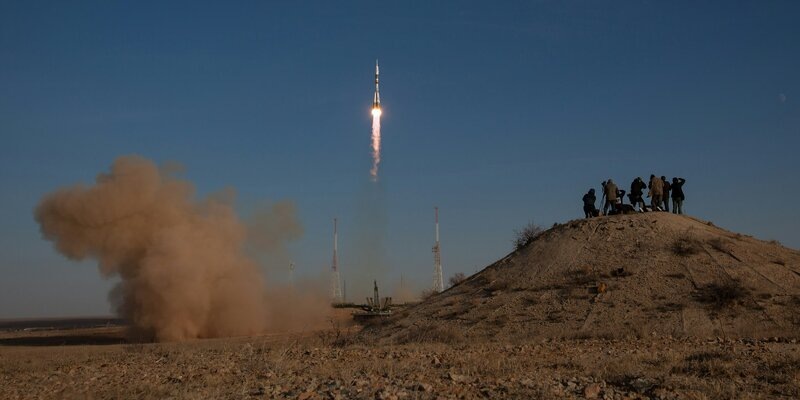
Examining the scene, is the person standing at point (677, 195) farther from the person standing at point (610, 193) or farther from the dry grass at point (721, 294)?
the dry grass at point (721, 294)

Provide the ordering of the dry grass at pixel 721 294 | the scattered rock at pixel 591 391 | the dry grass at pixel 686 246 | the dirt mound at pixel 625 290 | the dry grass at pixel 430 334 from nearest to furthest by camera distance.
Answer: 1. the scattered rock at pixel 591 391
2. the dirt mound at pixel 625 290
3. the dry grass at pixel 721 294
4. the dry grass at pixel 430 334
5. the dry grass at pixel 686 246

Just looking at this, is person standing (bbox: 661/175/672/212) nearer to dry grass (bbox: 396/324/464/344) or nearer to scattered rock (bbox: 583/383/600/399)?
dry grass (bbox: 396/324/464/344)

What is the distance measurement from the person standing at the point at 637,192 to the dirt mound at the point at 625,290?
1.26m

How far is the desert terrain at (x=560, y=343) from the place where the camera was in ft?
37.5

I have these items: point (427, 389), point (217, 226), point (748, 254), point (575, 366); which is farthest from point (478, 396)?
A: point (217, 226)

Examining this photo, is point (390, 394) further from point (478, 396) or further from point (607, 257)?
point (607, 257)

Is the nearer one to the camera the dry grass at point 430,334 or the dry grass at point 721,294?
the dry grass at point 721,294

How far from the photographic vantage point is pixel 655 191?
29219 mm

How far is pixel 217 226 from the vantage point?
43.4m

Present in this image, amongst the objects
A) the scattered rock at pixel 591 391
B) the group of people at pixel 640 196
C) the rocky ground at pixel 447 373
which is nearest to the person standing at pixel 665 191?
the group of people at pixel 640 196

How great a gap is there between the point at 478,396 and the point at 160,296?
1193 inches

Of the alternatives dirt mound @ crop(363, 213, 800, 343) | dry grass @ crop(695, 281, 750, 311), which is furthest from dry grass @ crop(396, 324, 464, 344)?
dry grass @ crop(695, 281, 750, 311)

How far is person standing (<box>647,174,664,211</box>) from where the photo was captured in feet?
95.2

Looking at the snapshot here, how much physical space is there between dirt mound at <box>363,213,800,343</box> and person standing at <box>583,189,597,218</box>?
A: 1.00 metres
